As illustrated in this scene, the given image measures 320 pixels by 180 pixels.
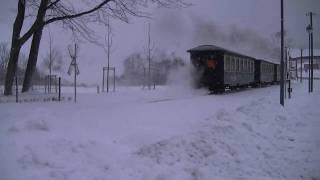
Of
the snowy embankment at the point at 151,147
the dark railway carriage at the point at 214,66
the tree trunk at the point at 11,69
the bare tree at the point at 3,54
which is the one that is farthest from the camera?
the bare tree at the point at 3,54

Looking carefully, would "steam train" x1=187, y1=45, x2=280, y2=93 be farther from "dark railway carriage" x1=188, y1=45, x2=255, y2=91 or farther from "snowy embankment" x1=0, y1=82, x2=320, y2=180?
"snowy embankment" x1=0, y1=82, x2=320, y2=180

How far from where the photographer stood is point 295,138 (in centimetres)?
1445

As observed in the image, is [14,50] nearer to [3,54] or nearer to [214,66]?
[214,66]

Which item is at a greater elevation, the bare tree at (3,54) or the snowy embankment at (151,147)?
the bare tree at (3,54)

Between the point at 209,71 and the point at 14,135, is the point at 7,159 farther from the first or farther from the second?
the point at 209,71

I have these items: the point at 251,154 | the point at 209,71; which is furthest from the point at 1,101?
the point at 209,71

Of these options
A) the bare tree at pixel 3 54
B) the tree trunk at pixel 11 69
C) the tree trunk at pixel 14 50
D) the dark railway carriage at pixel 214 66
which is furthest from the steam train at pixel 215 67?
the bare tree at pixel 3 54

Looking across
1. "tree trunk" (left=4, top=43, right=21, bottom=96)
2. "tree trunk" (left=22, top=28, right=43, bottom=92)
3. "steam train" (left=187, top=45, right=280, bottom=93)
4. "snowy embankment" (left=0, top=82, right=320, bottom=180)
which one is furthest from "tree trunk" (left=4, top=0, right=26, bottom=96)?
"steam train" (left=187, top=45, right=280, bottom=93)

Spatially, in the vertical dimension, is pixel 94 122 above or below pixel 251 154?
above

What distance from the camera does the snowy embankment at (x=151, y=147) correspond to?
807 cm

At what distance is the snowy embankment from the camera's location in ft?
26.5

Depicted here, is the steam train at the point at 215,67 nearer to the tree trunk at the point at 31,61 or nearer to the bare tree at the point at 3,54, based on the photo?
the tree trunk at the point at 31,61

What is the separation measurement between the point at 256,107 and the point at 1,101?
35.7ft

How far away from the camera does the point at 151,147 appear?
9938mm
